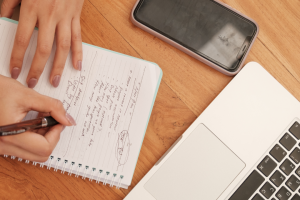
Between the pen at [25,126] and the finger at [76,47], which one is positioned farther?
the finger at [76,47]

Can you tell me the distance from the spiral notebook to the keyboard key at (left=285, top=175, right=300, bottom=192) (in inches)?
12.2

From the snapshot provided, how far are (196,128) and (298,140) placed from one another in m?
0.21

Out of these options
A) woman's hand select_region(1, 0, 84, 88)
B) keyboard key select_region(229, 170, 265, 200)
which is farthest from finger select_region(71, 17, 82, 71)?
keyboard key select_region(229, 170, 265, 200)

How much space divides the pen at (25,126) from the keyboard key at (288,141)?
1.51 ft

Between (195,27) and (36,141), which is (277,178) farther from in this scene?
(36,141)

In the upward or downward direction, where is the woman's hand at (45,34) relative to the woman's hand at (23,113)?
upward

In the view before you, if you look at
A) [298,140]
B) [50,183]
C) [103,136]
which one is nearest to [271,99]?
[298,140]

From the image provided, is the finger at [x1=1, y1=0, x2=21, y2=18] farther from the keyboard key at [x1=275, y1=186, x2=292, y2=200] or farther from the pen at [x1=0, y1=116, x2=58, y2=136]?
the keyboard key at [x1=275, y1=186, x2=292, y2=200]

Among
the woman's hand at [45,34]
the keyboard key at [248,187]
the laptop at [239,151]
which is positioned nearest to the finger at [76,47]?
the woman's hand at [45,34]

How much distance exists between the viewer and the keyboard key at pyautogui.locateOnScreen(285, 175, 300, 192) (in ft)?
1.56

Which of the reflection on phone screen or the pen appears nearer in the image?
the pen

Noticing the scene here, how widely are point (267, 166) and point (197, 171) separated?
0.14 m

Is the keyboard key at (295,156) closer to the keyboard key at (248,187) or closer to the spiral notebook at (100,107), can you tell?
the keyboard key at (248,187)

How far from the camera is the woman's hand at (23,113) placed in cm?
41
